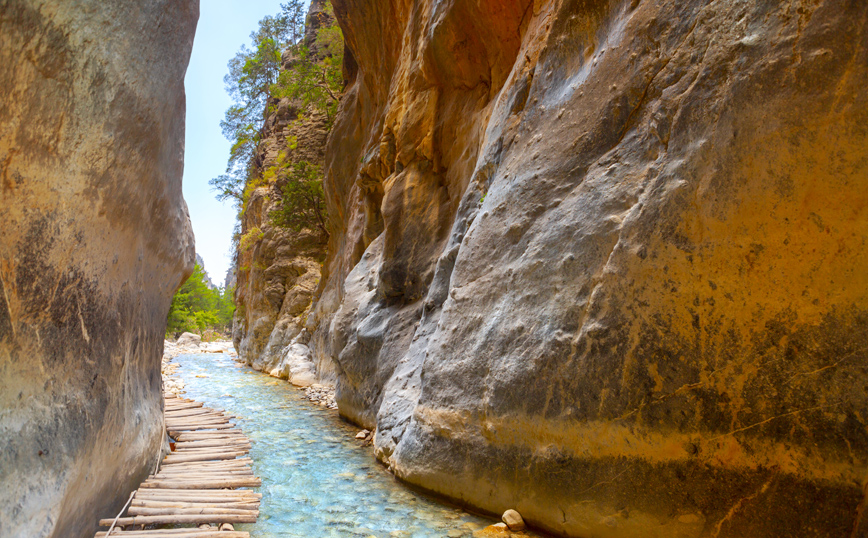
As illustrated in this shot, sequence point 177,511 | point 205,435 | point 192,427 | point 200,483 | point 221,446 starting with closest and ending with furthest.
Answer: point 177,511 → point 200,483 → point 221,446 → point 205,435 → point 192,427

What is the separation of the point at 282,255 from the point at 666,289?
17.6 metres

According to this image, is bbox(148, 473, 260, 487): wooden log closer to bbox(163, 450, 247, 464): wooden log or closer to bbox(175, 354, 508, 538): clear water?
bbox(175, 354, 508, 538): clear water

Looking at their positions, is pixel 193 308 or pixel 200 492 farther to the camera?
pixel 193 308

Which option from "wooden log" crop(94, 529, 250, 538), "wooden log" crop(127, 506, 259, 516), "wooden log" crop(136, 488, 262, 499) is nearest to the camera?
"wooden log" crop(94, 529, 250, 538)

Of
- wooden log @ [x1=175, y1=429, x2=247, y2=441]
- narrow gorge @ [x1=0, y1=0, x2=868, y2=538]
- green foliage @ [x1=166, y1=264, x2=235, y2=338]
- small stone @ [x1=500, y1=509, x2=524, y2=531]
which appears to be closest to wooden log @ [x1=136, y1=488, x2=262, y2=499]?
narrow gorge @ [x1=0, y1=0, x2=868, y2=538]

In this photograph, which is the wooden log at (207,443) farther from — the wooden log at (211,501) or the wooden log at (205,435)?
the wooden log at (211,501)

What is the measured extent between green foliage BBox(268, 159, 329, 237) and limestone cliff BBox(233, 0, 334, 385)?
0.52 meters

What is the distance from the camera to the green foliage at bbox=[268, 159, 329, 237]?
57.0 feet

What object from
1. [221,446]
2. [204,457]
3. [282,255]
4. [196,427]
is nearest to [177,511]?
[204,457]

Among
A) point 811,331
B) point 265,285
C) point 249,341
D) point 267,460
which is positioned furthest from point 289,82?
point 811,331

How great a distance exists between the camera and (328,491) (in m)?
4.58

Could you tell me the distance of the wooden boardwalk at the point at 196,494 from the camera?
123 inches

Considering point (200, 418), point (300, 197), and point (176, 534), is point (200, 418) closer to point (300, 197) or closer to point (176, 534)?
point (176, 534)

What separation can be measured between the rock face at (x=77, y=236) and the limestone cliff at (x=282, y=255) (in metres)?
11.5
